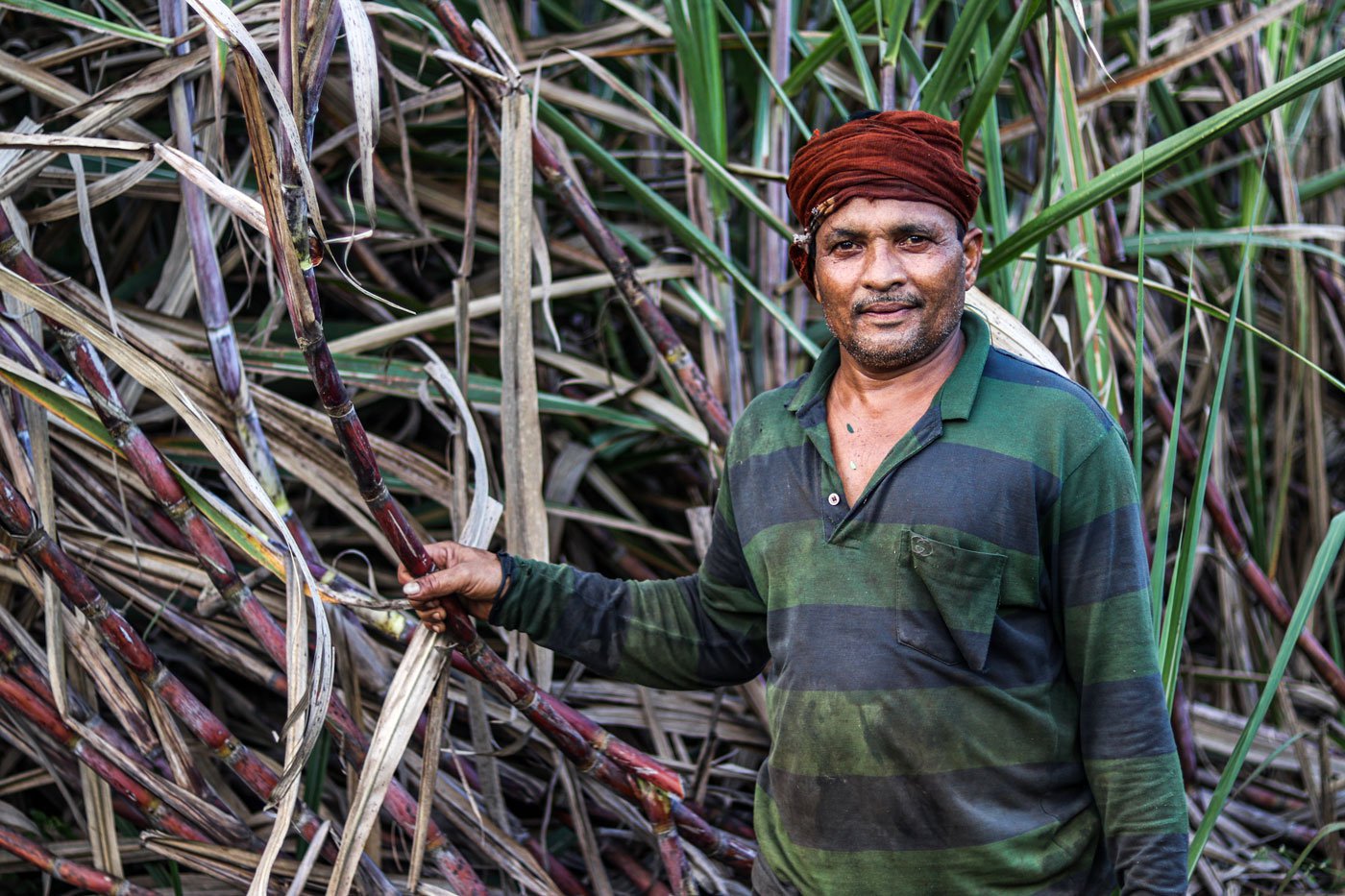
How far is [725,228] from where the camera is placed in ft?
5.88

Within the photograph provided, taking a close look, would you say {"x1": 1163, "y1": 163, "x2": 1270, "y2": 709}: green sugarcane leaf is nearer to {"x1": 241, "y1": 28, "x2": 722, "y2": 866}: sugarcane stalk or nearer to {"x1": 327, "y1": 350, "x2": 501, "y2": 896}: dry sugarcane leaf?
{"x1": 241, "y1": 28, "x2": 722, "y2": 866}: sugarcane stalk

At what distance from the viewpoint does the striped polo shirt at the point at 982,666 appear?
110 centimetres

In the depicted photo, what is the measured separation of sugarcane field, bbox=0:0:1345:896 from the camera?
1.12m

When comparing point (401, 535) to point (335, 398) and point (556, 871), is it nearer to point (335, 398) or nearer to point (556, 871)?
point (335, 398)

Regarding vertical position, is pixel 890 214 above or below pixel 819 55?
below

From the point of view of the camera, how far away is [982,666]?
1105 mm

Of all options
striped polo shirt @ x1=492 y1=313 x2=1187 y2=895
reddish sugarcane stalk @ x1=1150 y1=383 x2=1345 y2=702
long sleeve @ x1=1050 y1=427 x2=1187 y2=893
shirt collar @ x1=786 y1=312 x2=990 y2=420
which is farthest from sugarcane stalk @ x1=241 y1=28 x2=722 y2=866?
reddish sugarcane stalk @ x1=1150 y1=383 x2=1345 y2=702

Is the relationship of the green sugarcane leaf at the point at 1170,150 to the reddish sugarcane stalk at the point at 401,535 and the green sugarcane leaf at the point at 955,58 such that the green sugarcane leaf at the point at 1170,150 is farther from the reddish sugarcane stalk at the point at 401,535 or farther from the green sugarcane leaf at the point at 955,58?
the reddish sugarcane stalk at the point at 401,535

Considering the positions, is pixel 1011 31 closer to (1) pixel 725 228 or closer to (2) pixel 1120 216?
(1) pixel 725 228

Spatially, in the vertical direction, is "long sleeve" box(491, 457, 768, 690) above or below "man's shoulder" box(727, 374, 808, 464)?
below

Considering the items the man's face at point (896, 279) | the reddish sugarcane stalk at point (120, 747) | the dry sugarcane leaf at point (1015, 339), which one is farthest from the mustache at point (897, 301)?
the reddish sugarcane stalk at point (120, 747)

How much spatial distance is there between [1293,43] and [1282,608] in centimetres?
92

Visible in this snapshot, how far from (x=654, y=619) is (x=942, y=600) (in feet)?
1.31

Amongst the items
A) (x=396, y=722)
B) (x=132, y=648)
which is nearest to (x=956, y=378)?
(x=396, y=722)
